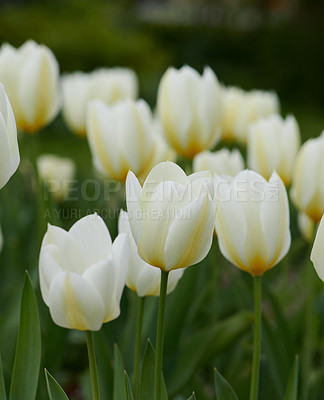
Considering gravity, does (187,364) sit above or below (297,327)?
above

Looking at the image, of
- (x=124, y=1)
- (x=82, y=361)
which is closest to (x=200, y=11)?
(x=124, y=1)

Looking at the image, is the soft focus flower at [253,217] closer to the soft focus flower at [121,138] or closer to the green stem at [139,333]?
the green stem at [139,333]

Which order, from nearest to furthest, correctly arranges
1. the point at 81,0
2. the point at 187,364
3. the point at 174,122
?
1. the point at 187,364
2. the point at 174,122
3. the point at 81,0

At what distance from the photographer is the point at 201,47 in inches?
612

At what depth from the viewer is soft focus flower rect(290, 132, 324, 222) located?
146cm

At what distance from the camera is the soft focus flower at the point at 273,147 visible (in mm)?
1811

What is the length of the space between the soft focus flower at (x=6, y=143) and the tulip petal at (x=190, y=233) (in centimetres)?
27

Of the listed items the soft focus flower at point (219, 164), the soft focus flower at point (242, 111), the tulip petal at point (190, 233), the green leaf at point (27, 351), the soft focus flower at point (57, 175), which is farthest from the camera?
the soft focus flower at point (57, 175)

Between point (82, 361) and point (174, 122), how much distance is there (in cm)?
108

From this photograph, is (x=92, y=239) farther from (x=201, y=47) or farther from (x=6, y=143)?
(x=201, y=47)

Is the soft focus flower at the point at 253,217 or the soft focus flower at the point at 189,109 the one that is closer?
the soft focus flower at the point at 253,217

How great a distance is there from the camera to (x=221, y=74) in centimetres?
1430

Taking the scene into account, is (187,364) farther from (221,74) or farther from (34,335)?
(221,74)

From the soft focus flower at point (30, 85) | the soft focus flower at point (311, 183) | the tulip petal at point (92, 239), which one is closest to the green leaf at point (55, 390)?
the tulip petal at point (92, 239)
